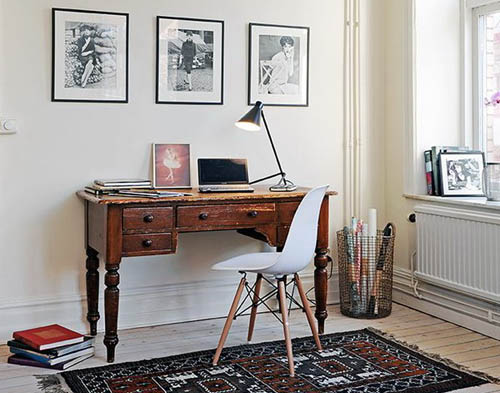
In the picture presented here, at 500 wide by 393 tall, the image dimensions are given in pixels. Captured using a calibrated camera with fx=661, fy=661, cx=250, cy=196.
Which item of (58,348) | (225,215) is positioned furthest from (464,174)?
(58,348)

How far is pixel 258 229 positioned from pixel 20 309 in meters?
1.30

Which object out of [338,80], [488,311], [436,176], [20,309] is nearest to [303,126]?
[338,80]

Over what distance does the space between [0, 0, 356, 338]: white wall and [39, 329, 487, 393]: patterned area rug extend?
0.67 meters

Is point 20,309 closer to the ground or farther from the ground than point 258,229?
closer to the ground

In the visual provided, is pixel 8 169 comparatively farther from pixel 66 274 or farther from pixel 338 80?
pixel 338 80

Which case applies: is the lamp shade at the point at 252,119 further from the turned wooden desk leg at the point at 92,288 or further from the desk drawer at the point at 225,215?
the turned wooden desk leg at the point at 92,288

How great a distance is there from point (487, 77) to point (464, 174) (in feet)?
2.07

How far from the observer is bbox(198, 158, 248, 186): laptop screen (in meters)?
3.71

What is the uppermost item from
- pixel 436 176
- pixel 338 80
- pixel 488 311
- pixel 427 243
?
pixel 338 80

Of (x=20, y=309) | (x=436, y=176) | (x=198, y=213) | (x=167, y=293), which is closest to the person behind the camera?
(x=198, y=213)

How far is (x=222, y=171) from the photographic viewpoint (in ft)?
12.3

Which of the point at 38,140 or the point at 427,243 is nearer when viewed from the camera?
the point at 38,140

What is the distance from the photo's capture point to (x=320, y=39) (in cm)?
408

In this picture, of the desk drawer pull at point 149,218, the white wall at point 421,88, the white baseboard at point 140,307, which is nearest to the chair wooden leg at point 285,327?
the desk drawer pull at point 149,218
